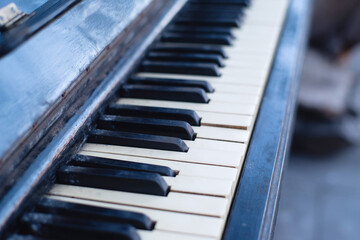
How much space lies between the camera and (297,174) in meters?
2.93

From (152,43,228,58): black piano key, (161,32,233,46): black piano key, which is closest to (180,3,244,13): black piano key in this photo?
(161,32,233,46): black piano key

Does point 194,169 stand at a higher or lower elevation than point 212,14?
Result: lower

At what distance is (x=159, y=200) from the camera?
3.03 feet

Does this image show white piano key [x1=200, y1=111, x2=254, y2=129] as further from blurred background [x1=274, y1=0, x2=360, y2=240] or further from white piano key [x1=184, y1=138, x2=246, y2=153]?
blurred background [x1=274, y1=0, x2=360, y2=240]

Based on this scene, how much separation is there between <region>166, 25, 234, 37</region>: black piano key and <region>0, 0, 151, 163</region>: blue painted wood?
18.7 inches

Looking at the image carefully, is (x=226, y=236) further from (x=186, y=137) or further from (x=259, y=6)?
(x=259, y=6)

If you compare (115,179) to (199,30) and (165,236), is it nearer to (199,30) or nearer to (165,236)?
(165,236)

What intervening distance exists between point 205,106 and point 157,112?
0.16m

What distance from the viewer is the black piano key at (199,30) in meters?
1.69

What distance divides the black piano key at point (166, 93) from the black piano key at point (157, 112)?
93 mm

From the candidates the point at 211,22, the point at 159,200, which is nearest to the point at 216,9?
the point at 211,22

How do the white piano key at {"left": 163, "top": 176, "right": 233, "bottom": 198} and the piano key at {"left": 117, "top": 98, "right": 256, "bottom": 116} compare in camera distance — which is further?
the piano key at {"left": 117, "top": 98, "right": 256, "bottom": 116}

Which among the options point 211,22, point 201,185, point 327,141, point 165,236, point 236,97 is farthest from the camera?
point 327,141

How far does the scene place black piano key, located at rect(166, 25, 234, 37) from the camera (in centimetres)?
169
